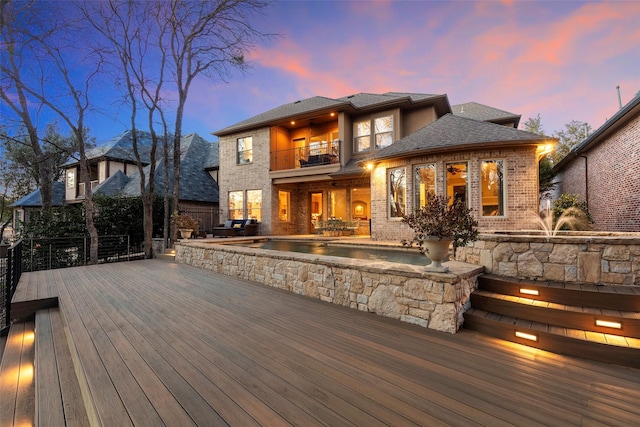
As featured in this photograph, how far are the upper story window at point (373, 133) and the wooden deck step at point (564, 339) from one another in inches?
386

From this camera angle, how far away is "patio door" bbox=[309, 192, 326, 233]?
1487cm

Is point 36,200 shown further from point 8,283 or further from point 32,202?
point 8,283

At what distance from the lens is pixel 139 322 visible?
3420 mm

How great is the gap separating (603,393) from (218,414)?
2.65 meters

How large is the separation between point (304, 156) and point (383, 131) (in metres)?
4.36

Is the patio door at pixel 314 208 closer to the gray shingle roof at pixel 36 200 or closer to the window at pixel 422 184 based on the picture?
the window at pixel 422 184

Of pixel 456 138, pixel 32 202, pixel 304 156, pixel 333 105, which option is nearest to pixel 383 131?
pixel 333 105

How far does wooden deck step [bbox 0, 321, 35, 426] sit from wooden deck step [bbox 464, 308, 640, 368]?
13.8ft

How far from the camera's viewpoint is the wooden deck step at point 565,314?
252 cm

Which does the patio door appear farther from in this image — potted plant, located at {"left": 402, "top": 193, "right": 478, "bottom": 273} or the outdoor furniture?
potted plant, located at {"left": 402, "top": 193, "right": 478, "bottom": 273}

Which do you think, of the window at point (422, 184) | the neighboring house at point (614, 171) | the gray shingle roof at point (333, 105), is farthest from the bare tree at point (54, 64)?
the neighboring house at point (614, 171)

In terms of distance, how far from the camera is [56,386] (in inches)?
90.5

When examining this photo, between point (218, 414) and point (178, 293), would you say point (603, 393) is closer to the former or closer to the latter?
point (218, 414)

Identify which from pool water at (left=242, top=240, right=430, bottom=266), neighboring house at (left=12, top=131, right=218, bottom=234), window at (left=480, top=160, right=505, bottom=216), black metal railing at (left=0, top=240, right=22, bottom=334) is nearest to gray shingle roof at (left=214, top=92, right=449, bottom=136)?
neighboring house at (left=12, top=131, right=218, bottom=234)
